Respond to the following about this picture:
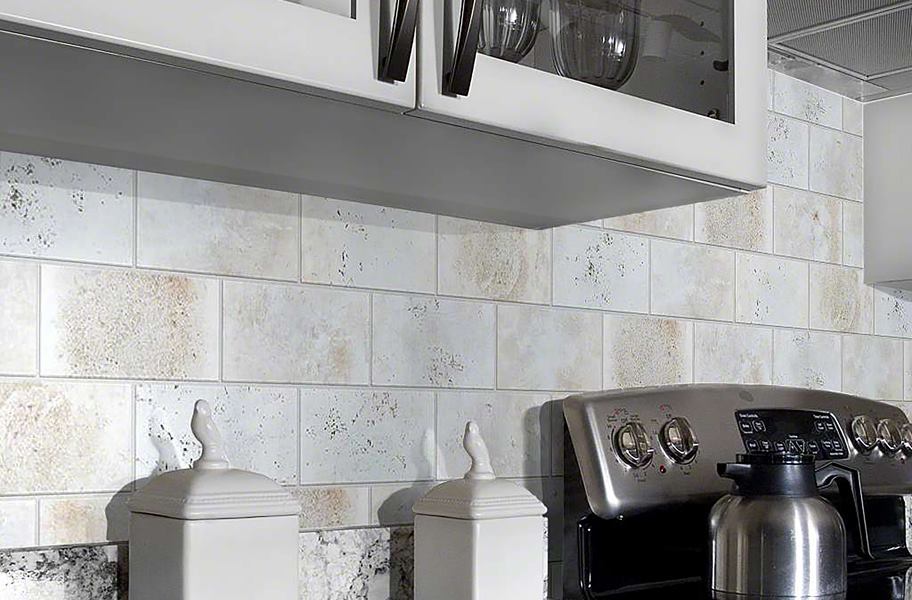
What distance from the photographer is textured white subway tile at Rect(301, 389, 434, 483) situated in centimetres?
126

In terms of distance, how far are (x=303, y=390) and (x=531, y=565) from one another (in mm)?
320

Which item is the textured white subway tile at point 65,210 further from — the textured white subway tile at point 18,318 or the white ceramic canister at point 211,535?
the white ceramic canister at point 211,535

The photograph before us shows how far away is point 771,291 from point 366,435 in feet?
2.94

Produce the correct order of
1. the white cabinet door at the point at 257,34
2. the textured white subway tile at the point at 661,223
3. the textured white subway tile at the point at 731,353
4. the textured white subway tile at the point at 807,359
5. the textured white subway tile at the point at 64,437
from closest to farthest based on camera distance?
1. the white cabinet door at the point at 257,34
2. the textured white subway tile at the point at 64,437
3. the textured white subway tile at the point at 661,223
4. the textured white subway tile at the point at 731,353
5. the textured white subway tile at the point at 807,359

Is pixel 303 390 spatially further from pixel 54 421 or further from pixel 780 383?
pixel 780 383

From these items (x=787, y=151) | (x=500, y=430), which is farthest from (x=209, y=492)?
(x=787, y=151)

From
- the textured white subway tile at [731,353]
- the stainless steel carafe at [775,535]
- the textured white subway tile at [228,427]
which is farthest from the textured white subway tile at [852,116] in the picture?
the textured white subway tile at [228,427]

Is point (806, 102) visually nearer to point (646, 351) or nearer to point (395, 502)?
point (646, 351)

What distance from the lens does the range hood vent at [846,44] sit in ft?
5.10

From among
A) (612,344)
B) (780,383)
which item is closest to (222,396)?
(612,344)

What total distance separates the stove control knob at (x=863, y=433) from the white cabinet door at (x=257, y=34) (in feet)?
3.58

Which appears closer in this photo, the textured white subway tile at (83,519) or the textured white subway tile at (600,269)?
the textured white subway tile at (83,519)

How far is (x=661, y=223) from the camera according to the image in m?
1.71

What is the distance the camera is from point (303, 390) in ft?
4.10
